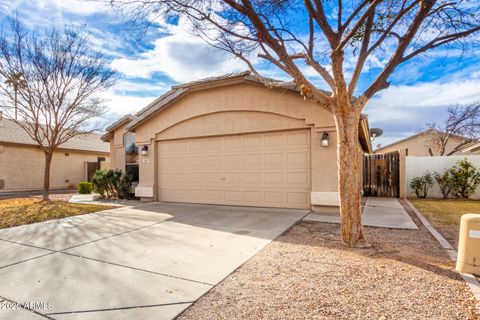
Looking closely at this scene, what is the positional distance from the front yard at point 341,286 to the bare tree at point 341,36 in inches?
34.0

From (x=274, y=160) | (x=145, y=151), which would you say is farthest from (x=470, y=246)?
(x=145, y=151)

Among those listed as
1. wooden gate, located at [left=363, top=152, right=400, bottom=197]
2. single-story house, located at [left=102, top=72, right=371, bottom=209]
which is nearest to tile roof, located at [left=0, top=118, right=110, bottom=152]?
single-story house, located at [left=102, top=72, right=371, bottom=209]

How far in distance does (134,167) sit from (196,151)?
5.22 metres

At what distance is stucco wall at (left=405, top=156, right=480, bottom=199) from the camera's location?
13172mm

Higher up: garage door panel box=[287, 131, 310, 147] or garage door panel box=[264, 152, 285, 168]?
garage door panel box=[287, 131, 310, 147]

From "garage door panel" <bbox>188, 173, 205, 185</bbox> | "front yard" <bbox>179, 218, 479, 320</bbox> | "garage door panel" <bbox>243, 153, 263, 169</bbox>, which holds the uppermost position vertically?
"garage door panel" <bbox>243, 153, 263, 169</bbox>

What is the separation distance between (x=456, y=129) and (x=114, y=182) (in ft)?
95.6

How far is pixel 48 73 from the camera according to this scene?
1092 centimetres

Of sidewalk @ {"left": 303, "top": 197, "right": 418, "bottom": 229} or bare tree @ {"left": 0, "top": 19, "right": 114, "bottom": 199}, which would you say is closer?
sidewalk @ {"left": 303, "top": 197, "right": 418, "bottom": 229}

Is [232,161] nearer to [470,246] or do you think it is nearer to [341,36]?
[341,36]

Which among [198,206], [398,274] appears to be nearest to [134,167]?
[198,206]

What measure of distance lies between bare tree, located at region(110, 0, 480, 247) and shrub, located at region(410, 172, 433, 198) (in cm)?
886

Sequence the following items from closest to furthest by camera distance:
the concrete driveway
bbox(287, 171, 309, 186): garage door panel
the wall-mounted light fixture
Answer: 1. the concrete driveway
2. bbox(287, 171, 309, 186): garage door panel
3. the wall-mounted light fixture

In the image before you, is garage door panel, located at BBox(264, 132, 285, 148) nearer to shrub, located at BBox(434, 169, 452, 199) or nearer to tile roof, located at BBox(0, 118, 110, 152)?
shrub, located at BBox(434, 169, 452, 199)
